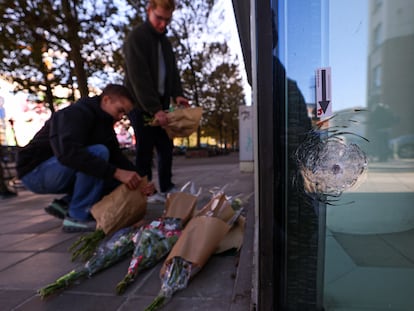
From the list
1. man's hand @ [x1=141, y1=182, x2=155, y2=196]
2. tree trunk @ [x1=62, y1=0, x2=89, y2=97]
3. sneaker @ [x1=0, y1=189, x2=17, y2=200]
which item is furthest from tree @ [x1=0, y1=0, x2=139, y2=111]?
man's hand @ [x1=141, y1=182, x2=155, y2=196]

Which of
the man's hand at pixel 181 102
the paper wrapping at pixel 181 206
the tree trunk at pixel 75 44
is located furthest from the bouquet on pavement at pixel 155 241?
the tree trunk at pixel 75 44

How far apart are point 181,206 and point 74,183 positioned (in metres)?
1.17

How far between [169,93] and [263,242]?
8.80 ft

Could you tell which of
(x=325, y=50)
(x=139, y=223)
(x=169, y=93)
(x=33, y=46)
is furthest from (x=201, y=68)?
(x=325, y=50)

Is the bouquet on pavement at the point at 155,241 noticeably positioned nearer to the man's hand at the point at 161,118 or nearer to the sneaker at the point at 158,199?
the man's hand at the point at 161,118

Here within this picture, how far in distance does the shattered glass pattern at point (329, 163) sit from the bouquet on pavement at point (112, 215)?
152cm

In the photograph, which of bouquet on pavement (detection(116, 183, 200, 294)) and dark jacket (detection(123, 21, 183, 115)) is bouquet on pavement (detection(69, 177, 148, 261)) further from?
dark jacket (detection(123, 21, 183, 115))

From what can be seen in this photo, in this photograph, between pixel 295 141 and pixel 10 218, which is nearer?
pixel 295 141

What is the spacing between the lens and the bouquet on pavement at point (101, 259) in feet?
4.88

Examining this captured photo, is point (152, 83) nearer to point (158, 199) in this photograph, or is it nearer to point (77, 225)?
point (158, 199)

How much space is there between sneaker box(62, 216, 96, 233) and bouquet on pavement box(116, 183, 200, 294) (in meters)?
0.85

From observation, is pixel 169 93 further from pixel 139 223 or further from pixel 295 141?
pixel 295 141

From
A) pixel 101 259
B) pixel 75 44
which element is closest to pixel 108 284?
pixel 101 259

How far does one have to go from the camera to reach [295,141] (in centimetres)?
96
